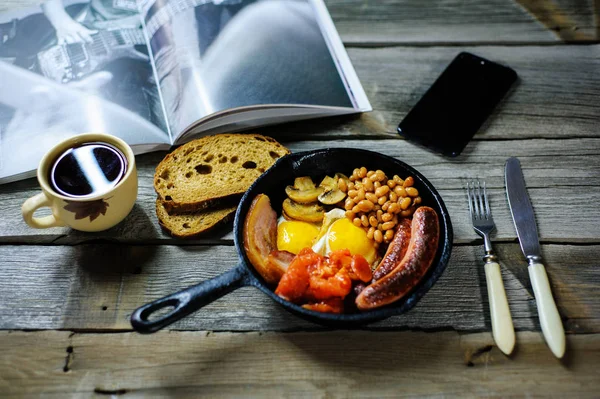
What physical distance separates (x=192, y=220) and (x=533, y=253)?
938 mm

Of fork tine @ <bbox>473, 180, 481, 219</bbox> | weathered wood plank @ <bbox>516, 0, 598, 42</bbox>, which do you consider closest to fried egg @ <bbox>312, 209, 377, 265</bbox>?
fork tine @ <bbox>473, 180, 481, 219</bbox>

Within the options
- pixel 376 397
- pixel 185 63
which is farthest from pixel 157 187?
pixel 376 397

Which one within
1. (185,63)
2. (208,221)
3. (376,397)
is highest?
(185,63)

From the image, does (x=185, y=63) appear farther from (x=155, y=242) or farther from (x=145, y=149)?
(x=155, y=242)

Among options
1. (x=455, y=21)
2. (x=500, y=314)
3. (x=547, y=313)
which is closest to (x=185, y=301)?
(x=500, y=314)

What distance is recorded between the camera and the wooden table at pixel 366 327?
122 centimetres

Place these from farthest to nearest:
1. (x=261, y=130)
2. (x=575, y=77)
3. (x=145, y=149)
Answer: (x=575, y=77)
(x=261, y=130)
(x=145, y=149)

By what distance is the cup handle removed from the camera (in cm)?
131

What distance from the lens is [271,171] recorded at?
4.65 ft

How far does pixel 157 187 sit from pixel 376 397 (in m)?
0.84

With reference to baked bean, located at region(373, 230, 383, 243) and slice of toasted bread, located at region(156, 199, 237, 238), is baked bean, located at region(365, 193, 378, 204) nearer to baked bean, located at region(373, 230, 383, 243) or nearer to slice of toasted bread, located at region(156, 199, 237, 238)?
baked bean, located at region(373, 230, 383, 243)

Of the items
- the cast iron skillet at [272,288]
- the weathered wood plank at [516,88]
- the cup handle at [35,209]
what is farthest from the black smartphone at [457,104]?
the cup handle at [35,209]

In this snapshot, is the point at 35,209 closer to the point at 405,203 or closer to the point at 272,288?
the point at 272,288

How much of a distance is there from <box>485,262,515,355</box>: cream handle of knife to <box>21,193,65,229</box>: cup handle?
1.12m
